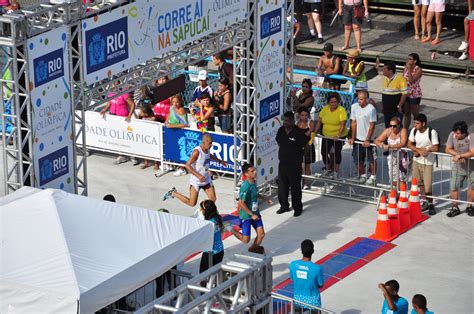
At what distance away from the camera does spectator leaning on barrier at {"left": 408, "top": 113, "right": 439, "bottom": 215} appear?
19312 millimetres

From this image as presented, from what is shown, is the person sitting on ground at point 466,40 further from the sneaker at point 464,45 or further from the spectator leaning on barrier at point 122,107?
the spectator leaning on barrier at point 122,107

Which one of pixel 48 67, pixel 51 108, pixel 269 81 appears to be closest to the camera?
pixel 48 67

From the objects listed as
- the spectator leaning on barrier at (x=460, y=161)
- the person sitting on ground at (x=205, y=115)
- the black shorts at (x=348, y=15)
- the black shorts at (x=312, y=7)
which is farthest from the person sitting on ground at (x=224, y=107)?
the black shorts at (x=312, y=7)

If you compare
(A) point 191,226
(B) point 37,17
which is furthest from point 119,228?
(B) point 37,17

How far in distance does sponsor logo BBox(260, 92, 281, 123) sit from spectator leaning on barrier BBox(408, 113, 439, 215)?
2.43 meters

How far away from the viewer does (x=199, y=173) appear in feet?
61.2

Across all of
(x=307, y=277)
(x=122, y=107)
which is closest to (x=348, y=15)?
(x=122, y=107)

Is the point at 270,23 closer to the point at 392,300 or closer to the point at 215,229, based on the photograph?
the point at 215,229

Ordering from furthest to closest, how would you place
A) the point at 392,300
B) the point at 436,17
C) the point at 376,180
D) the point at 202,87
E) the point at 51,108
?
the point at 436,17 < the point at 202,87 < the point at 376,180 < the point at 51,108 < the point at 392,300

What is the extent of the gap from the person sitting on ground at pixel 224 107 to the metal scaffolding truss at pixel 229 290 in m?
7.98

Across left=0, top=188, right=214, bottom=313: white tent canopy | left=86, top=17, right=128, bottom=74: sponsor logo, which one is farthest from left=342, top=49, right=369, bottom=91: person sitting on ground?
left=0, top=188, right=214, bottom=313: white tent canopy

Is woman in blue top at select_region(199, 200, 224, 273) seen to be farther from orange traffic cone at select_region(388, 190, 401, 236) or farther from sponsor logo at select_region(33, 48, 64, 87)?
orange traffic cone at select_region(388, 190, 401, 236)

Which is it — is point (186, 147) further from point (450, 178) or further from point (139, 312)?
point (139, 312)

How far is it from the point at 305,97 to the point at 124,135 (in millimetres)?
3389
